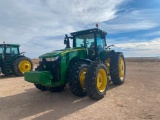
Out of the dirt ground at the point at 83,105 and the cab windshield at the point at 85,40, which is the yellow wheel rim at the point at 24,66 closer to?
the dirt ground at the point at 83,105

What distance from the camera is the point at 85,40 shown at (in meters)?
9.82

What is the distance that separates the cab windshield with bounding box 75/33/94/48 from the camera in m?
9.66

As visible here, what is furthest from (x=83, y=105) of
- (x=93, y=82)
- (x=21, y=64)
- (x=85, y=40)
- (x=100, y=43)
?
(x=21, y=64)

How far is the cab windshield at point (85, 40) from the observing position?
966 cm

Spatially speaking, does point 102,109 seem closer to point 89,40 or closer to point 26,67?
point 89,40

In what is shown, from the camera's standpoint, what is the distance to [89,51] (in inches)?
373

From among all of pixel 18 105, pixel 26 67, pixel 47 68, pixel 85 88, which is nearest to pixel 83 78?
pixel 85 88

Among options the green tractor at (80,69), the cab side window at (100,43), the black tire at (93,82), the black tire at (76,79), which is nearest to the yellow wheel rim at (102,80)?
the green tractor at (80,69)

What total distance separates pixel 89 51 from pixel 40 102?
2896 mm

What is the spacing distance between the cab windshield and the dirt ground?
201 centimetres

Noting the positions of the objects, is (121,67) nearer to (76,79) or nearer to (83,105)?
(76,79)

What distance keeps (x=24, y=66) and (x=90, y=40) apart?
8555 millimetres

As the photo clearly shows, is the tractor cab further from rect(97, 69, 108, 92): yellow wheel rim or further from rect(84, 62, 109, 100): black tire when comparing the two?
rect(84, 62, 109, 100): black tire

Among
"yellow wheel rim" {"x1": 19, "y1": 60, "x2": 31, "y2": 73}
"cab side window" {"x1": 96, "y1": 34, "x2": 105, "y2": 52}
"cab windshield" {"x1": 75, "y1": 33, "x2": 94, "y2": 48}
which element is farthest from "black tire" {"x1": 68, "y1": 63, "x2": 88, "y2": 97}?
"yellow wheel rim" {"x1": 19, "y1": 60, "x2": 31, "y2": 73}
